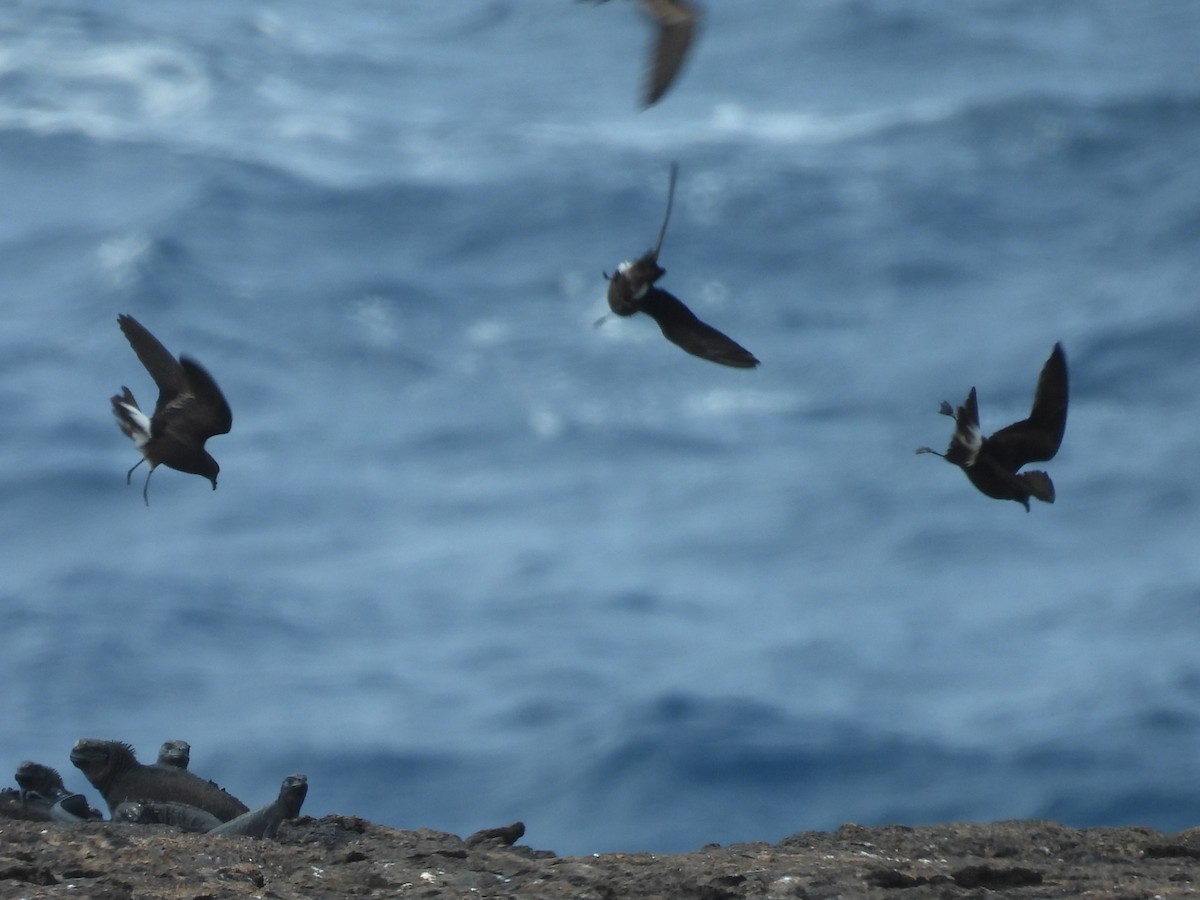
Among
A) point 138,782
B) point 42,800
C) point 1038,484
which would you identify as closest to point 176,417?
point 42,800

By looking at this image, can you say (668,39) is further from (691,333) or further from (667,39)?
(691,333)

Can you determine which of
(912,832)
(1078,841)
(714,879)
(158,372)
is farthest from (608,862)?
(158,372)

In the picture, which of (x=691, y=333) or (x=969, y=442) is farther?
(x=969, y=442)

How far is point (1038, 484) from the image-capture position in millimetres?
5766

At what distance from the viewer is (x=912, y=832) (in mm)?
6262

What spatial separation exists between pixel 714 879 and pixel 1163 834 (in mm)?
1806

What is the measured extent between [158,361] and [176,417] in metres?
0.18

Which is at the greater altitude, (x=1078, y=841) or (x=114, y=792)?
(x=114, y=792)

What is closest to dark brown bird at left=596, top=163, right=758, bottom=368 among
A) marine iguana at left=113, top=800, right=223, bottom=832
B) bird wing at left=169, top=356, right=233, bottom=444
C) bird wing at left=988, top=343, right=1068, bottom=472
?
bird wing at left=988, top=343, right=1068, bottom=472

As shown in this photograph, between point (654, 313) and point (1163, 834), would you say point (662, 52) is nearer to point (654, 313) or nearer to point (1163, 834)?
point (654, 313)

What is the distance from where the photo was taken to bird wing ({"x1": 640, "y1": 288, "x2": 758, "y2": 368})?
5.10 m

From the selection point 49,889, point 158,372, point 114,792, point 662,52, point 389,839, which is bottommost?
point 49,889

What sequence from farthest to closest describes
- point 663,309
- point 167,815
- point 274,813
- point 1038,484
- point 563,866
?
point 167,815 < point 274,813 < point 1038,484 < point 563,866 < point 663,309

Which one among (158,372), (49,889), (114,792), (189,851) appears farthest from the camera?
(114,792)
